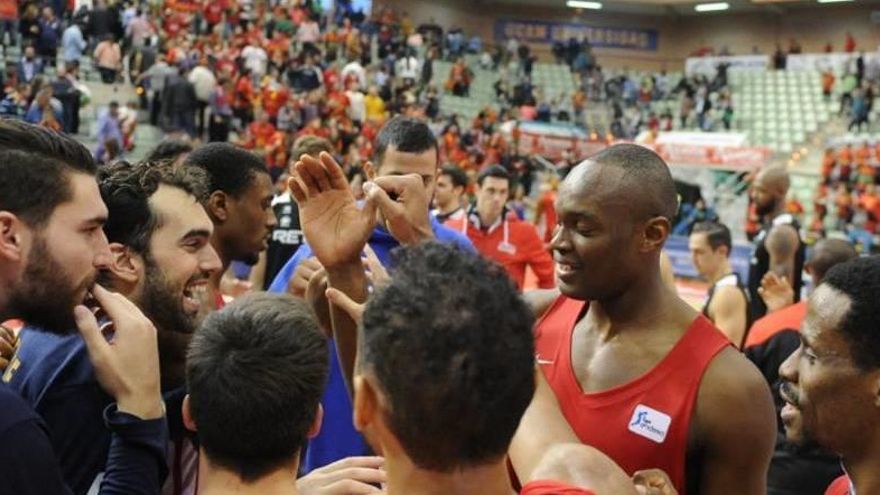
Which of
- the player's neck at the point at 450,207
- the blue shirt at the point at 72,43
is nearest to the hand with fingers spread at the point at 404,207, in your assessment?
the player's neck at the point at 450,207

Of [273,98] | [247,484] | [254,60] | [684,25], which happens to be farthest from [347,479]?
[684,25]

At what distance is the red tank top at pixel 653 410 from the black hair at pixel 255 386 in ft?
2.32

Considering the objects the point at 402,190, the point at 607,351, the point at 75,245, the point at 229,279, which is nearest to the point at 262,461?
the point at 75,245

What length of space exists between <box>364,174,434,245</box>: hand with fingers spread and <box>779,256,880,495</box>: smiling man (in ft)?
3.09

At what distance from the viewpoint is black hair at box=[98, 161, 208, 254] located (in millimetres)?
2650

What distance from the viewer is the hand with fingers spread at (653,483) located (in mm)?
1938

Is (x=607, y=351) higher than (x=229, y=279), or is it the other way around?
(x=607, y=351)

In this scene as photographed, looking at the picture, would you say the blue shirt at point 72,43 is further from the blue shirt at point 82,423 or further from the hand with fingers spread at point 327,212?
the blue shirt at point 82,423

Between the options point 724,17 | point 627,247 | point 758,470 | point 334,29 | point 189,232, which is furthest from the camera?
point 724,17

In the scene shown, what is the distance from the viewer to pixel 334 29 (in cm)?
2764

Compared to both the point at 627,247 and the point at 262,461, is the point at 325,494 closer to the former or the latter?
the point at 262,461

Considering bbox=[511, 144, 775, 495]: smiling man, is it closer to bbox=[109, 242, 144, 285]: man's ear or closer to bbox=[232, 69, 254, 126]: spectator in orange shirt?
bbox=[109, 242, 144, 285]: man's ear

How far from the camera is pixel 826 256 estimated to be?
5086mm

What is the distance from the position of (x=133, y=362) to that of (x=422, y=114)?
2399 centimetres
